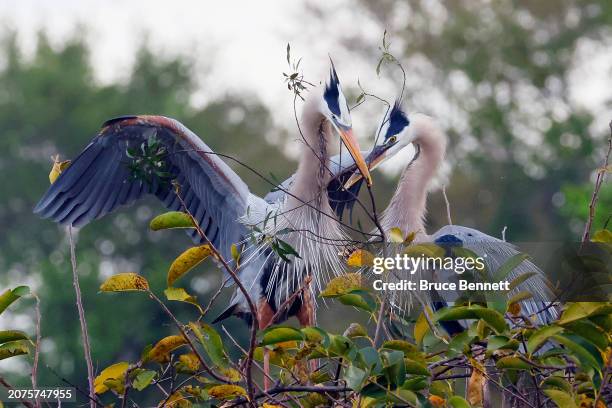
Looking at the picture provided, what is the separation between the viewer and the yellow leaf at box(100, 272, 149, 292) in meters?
2.39

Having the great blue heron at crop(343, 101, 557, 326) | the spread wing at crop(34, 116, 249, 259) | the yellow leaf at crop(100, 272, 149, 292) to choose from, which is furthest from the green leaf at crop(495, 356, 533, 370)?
the spread wing at crop(34, 116, 249, 259)

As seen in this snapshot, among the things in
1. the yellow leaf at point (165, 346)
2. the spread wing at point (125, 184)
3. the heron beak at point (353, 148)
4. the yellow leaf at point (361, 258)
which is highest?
the spread wing at point (125, 184)

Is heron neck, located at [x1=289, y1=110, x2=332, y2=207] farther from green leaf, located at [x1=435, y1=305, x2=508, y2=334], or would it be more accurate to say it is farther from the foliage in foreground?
green leaf, located at [x1=435, y1=305, x2=508, y2=334]

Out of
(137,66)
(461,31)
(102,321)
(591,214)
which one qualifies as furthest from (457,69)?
(591,214)

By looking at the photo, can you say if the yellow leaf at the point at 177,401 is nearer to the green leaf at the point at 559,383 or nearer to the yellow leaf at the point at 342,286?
the yellow leaf at the point at 342,286

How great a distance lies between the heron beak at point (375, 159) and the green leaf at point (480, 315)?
1.81 m

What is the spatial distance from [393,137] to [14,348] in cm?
196

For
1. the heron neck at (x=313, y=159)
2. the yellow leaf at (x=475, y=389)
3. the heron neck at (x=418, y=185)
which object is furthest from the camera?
the heron neck at (x=313, y=159)

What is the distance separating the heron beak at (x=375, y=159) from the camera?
4.02m

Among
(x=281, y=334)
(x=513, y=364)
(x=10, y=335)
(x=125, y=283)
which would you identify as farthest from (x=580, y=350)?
(x=10, y=335)

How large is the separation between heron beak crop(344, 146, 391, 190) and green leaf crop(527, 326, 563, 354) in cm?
193

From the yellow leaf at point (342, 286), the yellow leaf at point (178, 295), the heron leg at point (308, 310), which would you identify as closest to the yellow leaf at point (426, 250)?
the yellow leaf at point (342, 286)

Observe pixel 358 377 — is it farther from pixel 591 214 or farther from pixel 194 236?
pixel 194 236

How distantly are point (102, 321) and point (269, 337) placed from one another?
12.2 m
